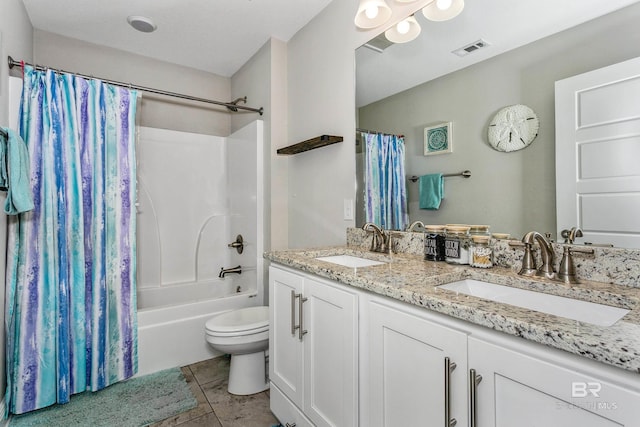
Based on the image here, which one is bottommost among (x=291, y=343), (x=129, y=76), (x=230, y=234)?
(x=291, y=343)

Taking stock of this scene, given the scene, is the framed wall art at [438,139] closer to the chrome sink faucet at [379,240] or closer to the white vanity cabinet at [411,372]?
the chrome sink faucet at [379,240]

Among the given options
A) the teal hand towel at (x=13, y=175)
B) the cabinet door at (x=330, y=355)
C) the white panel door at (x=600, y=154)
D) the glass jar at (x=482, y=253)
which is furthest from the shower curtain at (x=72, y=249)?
the white panel door at (x=600, y=154)

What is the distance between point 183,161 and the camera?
303 cm

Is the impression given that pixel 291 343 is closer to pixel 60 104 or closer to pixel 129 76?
pixel 60 104

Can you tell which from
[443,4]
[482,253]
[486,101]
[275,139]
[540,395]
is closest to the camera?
[540,395]

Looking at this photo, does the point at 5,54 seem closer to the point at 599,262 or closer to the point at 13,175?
the point at 13,175

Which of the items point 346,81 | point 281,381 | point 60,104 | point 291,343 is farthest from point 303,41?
point 281,381

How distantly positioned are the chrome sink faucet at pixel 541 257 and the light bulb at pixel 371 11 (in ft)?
4.36

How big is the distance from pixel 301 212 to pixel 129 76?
197 cm

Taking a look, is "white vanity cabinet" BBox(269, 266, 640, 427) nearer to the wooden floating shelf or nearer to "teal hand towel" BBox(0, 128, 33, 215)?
the wooden floating shelf

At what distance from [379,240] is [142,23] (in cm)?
230

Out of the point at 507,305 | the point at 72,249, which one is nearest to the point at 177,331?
the point at 72,249

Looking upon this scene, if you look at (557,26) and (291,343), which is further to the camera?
(291,343)

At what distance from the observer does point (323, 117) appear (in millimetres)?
2215
